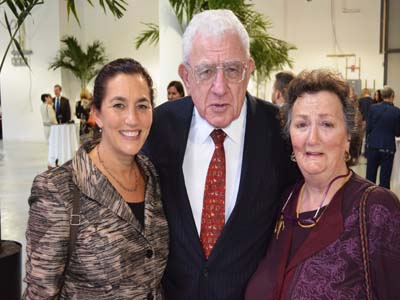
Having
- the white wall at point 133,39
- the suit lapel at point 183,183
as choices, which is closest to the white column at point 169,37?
the suit lapel at point 183,183

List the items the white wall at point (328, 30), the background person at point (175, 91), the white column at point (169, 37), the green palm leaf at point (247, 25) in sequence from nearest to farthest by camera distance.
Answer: the green palm leaf at point (247, 25)
the background person at point (175, 91)
the white column at point (169, 37)
the white wall at point (328, 30)

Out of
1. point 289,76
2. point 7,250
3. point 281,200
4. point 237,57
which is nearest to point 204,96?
point 237,57

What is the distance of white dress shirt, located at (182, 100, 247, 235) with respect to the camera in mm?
1766

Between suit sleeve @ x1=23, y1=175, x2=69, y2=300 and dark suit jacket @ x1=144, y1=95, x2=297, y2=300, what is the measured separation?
0.45 m

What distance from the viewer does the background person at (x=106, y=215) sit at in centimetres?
141

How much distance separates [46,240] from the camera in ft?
4.58

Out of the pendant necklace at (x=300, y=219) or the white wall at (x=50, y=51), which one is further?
the white wall at (x=50, y=51)

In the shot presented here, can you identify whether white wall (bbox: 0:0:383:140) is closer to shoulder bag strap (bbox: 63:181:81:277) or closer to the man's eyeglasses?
the man's eyeglasses

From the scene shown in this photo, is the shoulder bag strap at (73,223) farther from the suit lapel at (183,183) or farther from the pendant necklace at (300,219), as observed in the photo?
the pendant necklace at (300,219)

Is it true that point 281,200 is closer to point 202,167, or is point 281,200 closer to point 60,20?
point 202,167

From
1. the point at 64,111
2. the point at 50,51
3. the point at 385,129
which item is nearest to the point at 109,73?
the point at 385,129

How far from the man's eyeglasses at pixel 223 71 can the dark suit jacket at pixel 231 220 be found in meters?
0.17

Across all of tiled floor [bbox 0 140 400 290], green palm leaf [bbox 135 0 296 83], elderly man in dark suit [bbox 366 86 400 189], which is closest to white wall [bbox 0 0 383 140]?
tiled floor [bbox 0 140 400 290]

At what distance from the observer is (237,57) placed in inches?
69.1
